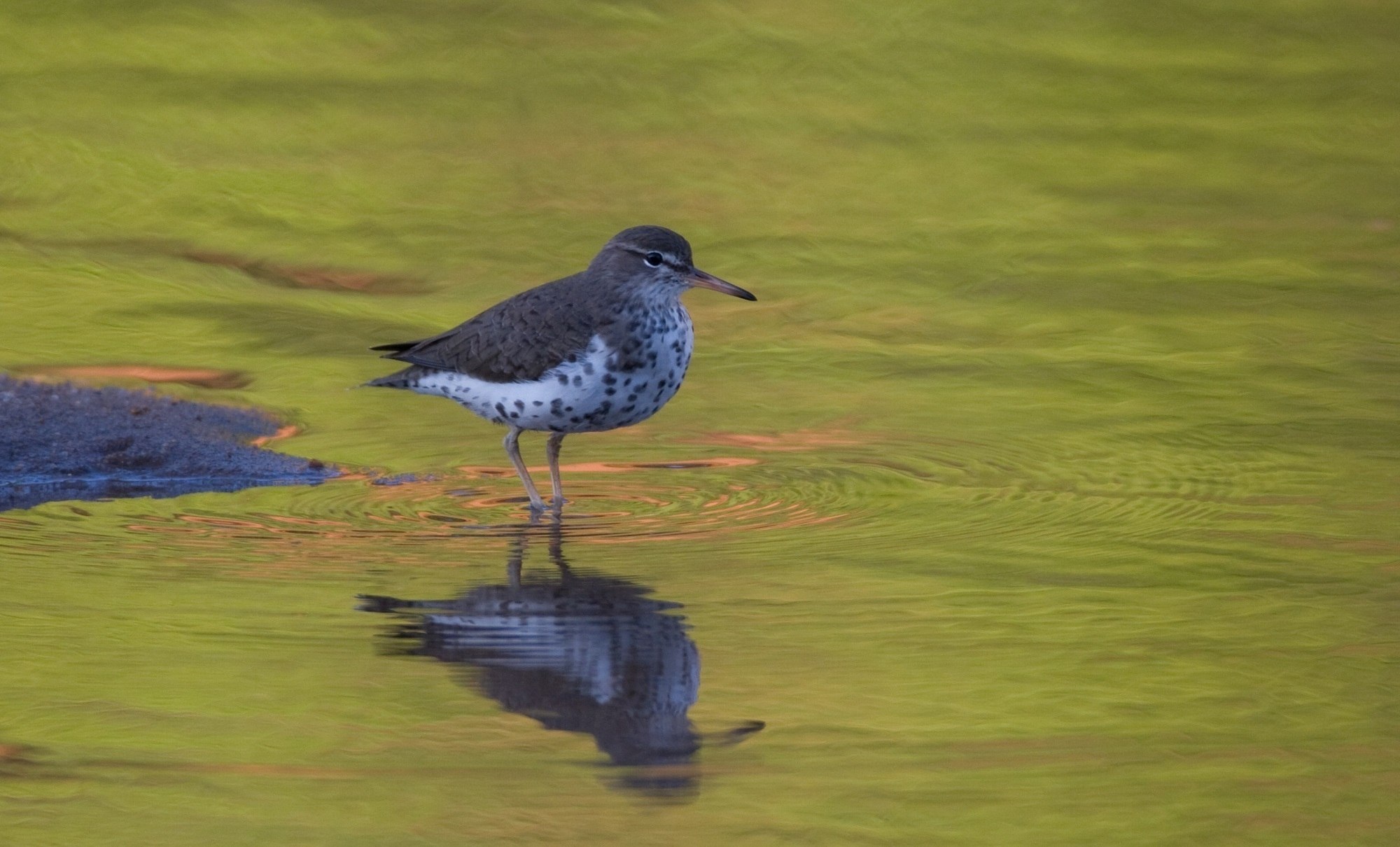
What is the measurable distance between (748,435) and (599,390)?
1.19m

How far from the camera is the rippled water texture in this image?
5473 millimetres

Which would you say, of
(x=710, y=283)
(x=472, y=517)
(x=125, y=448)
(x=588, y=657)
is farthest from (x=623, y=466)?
(x=588, y=657)

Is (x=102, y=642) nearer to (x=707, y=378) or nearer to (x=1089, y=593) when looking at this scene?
Result: (x=1089, y=593)


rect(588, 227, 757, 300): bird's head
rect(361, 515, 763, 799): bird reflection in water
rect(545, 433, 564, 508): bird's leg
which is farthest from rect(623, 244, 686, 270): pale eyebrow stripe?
rect(361, 515, 763, 799): bird reflection in water

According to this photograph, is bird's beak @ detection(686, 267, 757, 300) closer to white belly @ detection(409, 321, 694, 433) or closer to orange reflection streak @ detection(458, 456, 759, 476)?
white belly @ detection(409, 321, 694, 433)

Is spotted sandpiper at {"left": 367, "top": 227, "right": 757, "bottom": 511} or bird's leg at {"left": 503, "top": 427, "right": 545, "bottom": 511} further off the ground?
spotted sandpiper at {"left": 367, "top": 227, "right": 757, "bottom": 511}

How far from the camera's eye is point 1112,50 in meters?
16.2

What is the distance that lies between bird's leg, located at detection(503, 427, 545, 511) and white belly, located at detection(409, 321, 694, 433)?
0.64 feet

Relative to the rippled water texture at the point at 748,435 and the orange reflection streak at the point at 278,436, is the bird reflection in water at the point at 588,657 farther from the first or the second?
the orange reflection streak at the point at 278,436

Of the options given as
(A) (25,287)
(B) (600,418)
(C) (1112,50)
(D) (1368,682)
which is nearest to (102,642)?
(B) (600,418)

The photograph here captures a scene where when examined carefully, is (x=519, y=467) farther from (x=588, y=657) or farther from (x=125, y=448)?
(x=588, y=657)

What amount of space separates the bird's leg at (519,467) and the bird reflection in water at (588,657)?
2.85 ft

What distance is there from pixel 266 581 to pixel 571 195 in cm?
669

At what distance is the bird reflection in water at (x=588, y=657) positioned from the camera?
5566 millimetres
